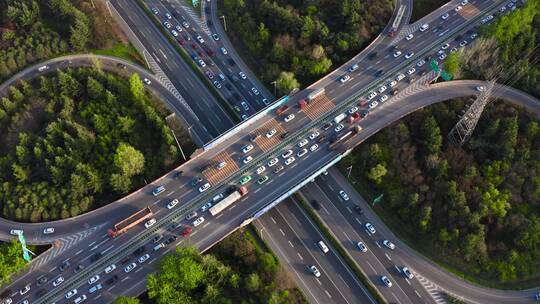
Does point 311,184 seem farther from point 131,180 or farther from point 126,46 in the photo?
point 126,46

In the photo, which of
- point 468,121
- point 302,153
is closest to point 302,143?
point 302,153

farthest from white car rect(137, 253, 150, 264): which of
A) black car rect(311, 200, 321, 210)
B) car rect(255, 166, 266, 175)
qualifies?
black car rect(311, 200, 321, 210)

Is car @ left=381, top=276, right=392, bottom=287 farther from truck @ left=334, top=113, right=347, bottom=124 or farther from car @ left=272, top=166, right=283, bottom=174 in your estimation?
truck @ left=334, top=113, right=347, bottom=124

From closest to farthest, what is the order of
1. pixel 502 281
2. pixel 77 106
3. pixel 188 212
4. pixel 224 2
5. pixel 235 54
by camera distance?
pixel 502 281, pixel 188 212, pixel 77 106, pixel 235 54, pixel 224 2

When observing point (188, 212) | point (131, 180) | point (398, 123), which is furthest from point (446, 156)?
point (131, 180)

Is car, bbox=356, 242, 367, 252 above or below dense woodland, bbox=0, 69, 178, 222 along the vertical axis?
below

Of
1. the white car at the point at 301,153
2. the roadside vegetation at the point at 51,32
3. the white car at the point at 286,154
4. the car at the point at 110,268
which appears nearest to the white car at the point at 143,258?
the car at the point at 110,268
